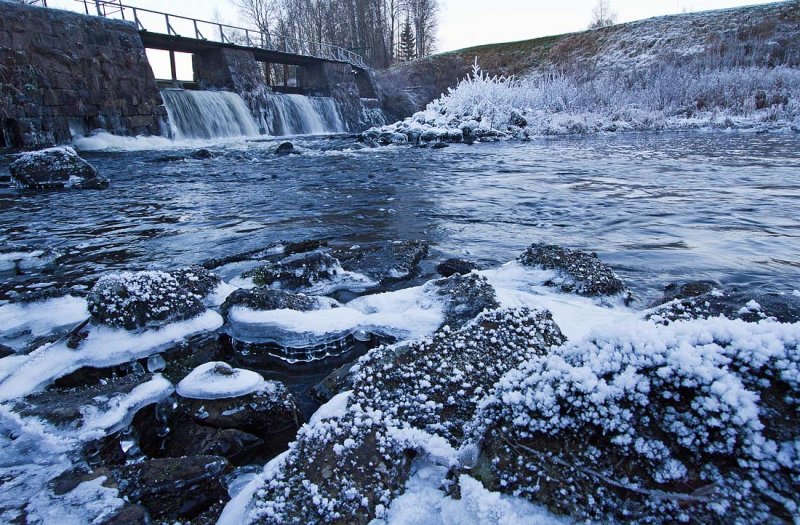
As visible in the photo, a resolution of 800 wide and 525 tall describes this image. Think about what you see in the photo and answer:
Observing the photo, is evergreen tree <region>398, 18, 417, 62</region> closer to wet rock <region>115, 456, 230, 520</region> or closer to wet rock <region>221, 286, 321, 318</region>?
wet rock <region>221, 286, 321, 318</region>

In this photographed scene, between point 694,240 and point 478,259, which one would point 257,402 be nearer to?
point 478,259

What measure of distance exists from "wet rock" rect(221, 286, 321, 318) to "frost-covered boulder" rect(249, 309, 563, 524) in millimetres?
728

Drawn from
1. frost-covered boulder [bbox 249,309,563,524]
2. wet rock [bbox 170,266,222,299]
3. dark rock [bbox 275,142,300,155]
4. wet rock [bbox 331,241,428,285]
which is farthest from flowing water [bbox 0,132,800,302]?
dark rock [bbox 275,142,300,155]

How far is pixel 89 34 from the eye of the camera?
11.8 m

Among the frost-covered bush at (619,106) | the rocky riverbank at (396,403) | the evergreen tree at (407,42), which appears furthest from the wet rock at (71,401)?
the evergreen tree at (407,42)

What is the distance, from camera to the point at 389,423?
124 centimetres

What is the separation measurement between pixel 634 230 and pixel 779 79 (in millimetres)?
19333

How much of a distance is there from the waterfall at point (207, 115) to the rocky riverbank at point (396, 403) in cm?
1305

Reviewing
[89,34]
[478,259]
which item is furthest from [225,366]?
[89,34]

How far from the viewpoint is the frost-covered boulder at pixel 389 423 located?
1037mm

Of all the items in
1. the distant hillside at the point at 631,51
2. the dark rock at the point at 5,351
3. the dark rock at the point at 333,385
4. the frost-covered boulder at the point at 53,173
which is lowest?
the dark rock at the point at 333,385

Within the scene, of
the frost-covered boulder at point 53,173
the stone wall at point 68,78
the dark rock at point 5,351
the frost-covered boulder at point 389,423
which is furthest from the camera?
the stone wall at point 68,78

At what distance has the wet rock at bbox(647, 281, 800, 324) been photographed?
159 cm

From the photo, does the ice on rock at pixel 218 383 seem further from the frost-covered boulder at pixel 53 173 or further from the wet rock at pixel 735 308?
the frost-covered boulder at pixel 53 173
